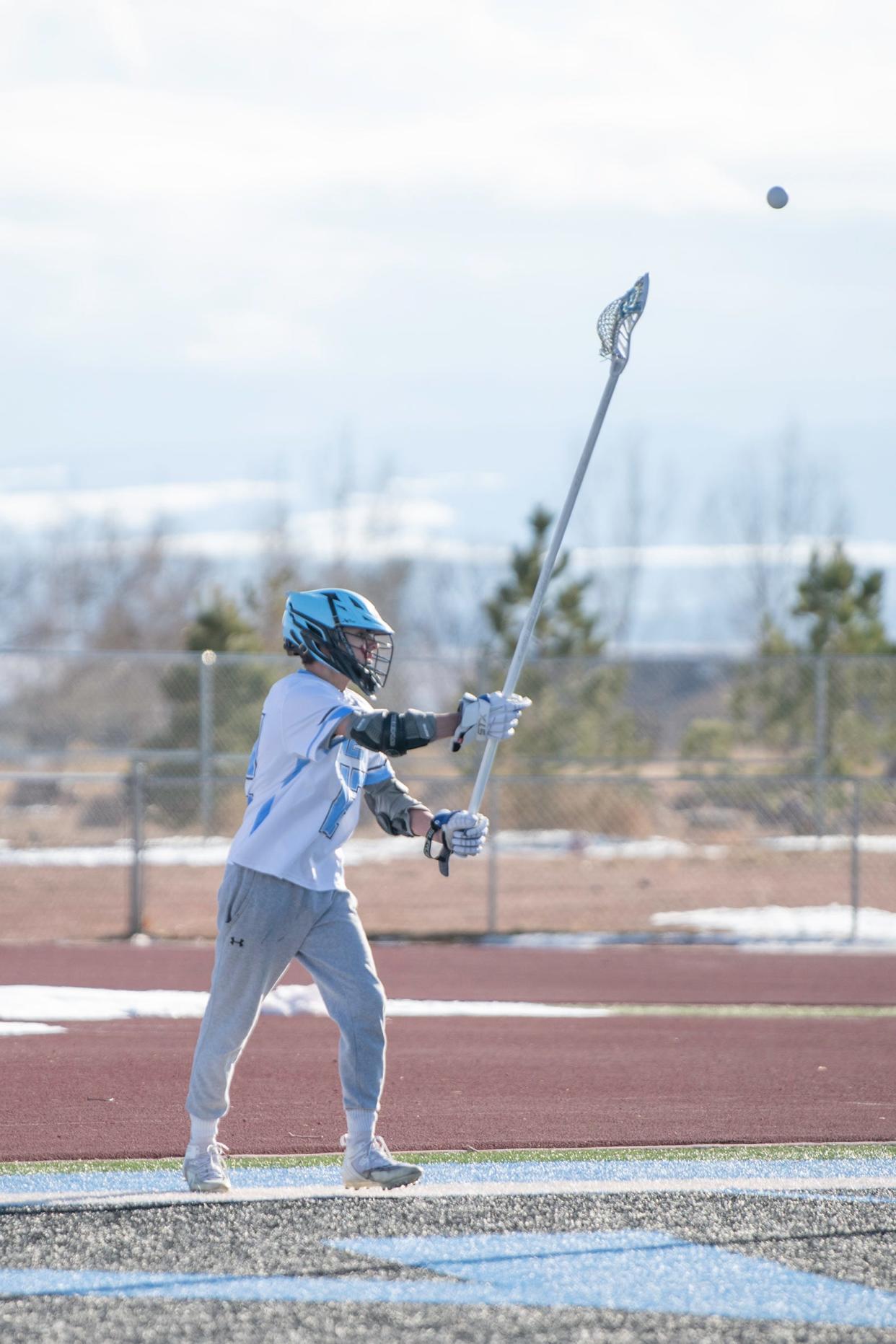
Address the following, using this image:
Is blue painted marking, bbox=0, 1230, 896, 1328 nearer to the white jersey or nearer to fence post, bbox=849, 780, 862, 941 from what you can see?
the white jersey

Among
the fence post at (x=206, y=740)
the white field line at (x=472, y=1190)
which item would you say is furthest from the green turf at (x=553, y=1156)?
the fence post at (x=206, y=740)

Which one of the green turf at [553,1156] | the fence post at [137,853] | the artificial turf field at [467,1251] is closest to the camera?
the artificial turf field at [467,1251]

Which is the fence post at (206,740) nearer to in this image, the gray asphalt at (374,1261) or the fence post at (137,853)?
the fence post at (137,853)

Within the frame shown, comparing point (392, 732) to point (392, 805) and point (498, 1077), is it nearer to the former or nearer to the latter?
point (392, 805)

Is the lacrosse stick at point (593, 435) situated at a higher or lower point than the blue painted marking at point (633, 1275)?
higher

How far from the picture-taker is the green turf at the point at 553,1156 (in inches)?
258

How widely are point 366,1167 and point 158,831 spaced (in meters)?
19.8

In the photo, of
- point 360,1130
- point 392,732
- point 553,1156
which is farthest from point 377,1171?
Answer: point 392,732

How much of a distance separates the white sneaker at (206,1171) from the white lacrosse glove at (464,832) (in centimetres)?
123

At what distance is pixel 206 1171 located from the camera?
19.5ft

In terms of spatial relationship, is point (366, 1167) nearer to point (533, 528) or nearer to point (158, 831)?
point (158, 831)

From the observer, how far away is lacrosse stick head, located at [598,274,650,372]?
708 cm

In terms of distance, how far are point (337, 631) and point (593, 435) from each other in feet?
4.35

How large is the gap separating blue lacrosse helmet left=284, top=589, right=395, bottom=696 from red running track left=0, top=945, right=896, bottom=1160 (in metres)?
1.97
